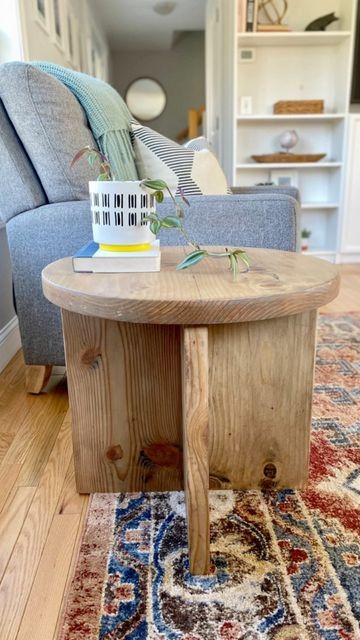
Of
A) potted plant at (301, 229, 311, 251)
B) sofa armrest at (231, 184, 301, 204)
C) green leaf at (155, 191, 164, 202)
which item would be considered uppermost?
green leaf at (155, 191, 164, 202)

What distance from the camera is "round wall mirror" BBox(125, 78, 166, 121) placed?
721cm

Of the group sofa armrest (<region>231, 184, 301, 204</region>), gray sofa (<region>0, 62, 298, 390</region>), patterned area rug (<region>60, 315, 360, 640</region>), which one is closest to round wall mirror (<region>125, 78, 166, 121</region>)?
sofa armrest (<region>231, 184, 301, 204</region>)

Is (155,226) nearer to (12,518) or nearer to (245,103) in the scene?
(12,518)

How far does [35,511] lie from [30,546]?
0.34ft

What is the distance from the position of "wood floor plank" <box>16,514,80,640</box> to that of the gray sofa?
0.56 meters

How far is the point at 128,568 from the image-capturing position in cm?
81

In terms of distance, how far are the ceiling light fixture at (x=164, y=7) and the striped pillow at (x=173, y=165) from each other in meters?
4.11

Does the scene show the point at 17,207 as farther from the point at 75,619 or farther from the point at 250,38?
the point at 250,38

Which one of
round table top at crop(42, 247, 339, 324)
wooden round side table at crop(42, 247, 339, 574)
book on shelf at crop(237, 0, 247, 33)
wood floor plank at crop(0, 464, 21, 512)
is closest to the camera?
round table top at crop(42, 247, 339, 324)

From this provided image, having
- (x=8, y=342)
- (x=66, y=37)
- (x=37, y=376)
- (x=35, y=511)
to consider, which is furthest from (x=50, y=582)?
(x=66, y=37)

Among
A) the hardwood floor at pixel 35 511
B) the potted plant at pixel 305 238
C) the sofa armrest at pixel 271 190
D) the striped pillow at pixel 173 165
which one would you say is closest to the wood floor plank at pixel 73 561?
the hardwood floor at pixel 35 511

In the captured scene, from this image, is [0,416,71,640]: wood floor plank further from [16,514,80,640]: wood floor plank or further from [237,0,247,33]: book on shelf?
[237,0,247,33]: book on shelf

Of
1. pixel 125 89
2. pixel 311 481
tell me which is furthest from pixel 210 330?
pixel 125 89

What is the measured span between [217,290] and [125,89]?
24.3ft
